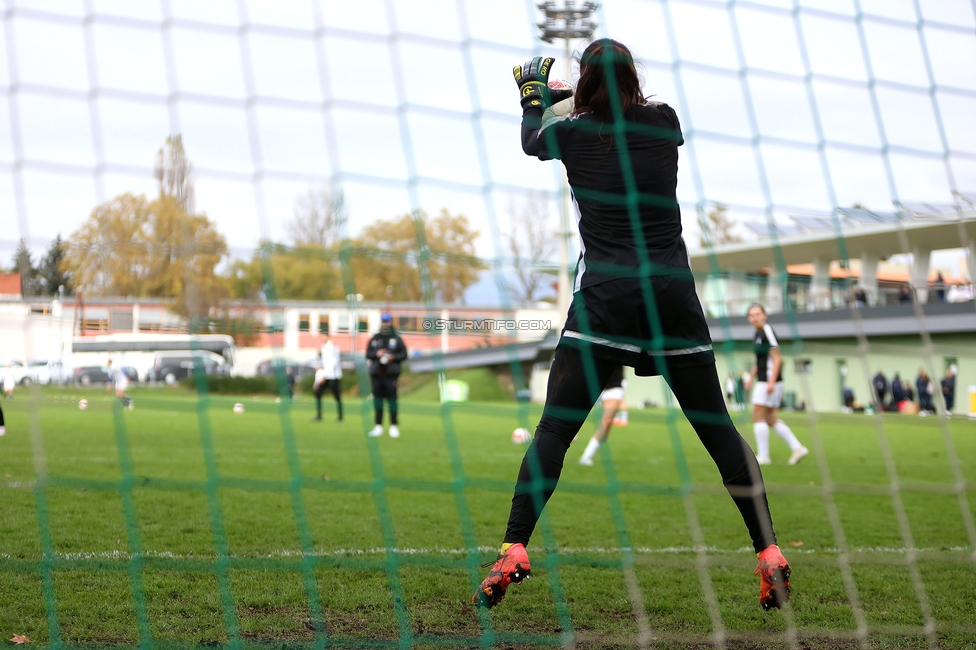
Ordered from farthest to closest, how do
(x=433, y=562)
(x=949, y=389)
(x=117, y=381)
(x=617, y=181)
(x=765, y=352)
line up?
(x=949, y=389), (x=765, y=352), (x=117, y=381), (x=433, y=562), (x=617, y=181)

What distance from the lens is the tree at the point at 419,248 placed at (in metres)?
5.20

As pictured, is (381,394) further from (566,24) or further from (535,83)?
(535,83)

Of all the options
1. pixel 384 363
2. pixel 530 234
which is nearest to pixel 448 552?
pixel 530 234

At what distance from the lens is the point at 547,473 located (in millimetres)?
3055

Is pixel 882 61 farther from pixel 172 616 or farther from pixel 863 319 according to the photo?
pixel 863 319

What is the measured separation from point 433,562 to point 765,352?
5793mm

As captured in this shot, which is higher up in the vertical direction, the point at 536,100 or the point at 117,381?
the point at 536,100

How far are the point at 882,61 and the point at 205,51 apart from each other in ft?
11.3

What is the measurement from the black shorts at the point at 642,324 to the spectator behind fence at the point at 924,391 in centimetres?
2569

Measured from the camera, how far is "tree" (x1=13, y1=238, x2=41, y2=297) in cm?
338

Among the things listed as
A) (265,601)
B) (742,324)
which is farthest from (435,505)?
(742,324)

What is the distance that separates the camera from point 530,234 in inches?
201

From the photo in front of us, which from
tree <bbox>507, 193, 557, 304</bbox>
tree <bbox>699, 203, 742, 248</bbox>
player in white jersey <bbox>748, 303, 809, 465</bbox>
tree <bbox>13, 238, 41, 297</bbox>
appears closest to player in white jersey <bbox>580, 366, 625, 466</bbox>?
player in white jersey <bbox>748, 303, 809, 465</bbox>

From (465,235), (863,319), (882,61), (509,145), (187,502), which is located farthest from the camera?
(863,319)
